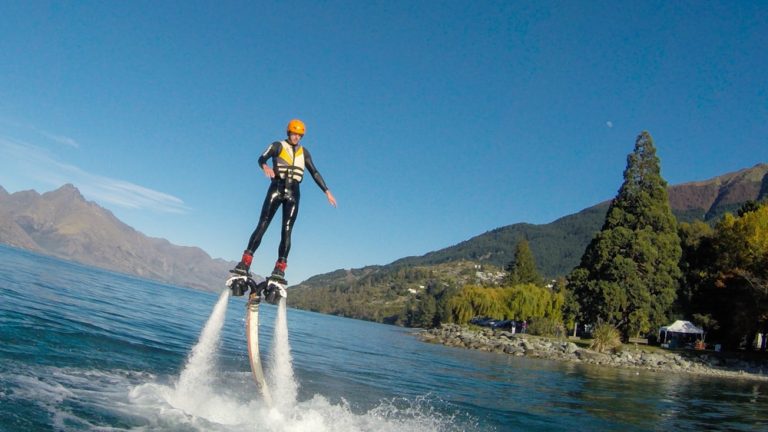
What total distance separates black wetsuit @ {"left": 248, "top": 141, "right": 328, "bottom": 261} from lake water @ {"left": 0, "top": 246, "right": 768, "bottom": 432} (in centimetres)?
128

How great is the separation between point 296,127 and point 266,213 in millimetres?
1677

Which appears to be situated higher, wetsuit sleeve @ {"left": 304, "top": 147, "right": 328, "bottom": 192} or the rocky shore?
wetsuit sleeve @ {"left": 304, "top": 147, "right": 328, "bottom": 192}

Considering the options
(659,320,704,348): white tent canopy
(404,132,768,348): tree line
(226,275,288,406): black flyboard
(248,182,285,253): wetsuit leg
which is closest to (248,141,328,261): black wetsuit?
(248,182,285,253): wetsuit leg

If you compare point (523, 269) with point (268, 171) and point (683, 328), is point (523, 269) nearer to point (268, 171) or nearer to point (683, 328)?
point (683, 328)

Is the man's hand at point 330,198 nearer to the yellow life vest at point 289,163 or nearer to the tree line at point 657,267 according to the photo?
the yellow life vest at point 289,163

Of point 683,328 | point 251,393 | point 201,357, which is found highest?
point 683,328

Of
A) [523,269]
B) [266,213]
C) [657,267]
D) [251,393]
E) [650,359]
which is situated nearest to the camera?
[266,213]

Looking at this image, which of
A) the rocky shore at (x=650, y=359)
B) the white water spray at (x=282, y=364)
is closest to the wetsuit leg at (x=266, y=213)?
the white water spray at (x=282, y=364)

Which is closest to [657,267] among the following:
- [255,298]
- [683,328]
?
[683,328]

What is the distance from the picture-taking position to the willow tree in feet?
192

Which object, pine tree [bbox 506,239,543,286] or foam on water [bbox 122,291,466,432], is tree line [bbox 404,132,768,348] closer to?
pine tree [bbox 506,239,543,286]

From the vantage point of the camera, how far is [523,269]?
4774 inches

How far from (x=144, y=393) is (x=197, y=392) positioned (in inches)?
39.6

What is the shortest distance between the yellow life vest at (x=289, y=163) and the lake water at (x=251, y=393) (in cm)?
240
